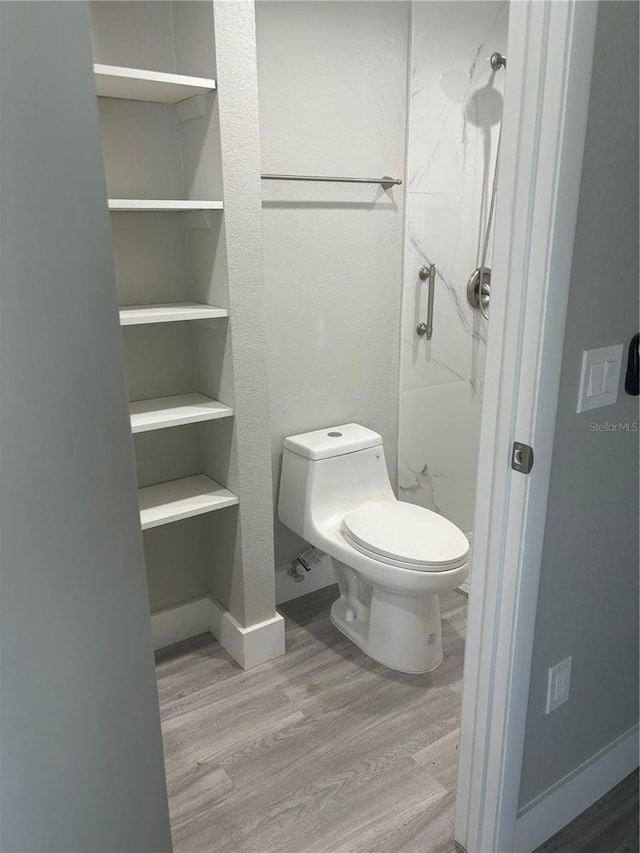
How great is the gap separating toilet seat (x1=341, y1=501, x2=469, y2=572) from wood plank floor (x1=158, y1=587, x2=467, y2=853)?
0.43m

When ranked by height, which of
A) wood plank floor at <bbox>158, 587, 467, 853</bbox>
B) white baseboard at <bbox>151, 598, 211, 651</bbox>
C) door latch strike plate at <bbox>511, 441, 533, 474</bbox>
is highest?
door latch strike plate at <bbox>511, 441, 533, 474</bbox>

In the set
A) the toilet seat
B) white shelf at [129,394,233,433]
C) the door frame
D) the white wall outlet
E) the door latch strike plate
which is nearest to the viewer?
the door frame

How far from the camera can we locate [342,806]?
65.9 inches

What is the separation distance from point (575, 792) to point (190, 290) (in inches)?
70.3

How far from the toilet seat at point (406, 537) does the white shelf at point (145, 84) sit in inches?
54.8

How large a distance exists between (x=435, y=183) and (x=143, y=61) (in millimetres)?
1136

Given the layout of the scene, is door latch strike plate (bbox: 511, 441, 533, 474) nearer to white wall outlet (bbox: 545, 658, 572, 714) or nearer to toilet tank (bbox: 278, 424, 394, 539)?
white wall outlet (bbox: 545, 658, 572, 714)

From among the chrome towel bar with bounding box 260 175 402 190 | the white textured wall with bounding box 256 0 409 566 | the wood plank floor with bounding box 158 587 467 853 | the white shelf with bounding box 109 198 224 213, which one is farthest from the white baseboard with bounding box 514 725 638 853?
the chrome towel bar with bounding box 260 175 402 190

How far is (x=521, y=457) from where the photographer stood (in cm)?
121

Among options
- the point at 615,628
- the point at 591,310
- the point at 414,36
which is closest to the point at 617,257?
the point at 591,310

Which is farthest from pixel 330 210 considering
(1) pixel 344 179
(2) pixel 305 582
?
(2) pixel 305 582

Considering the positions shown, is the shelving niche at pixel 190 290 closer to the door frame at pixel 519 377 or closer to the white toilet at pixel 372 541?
the white toilet at pixel 372 541

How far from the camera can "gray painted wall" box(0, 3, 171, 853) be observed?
634 mm

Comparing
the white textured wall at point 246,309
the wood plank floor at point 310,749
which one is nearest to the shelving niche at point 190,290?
the white textured wall at point 246,309
